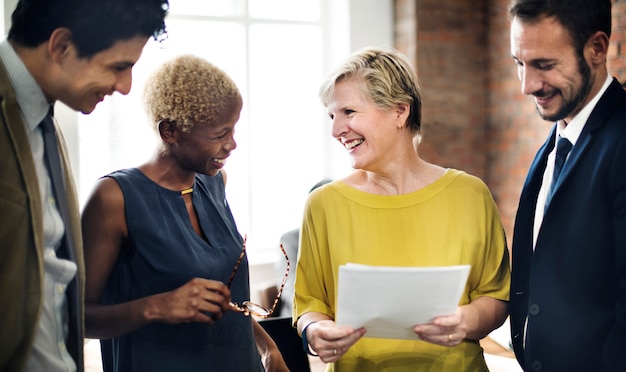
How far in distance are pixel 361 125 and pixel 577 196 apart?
579 millimetres

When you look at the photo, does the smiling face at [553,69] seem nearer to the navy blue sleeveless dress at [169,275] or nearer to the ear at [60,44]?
the navy blue sleeveless dress at [169,275]

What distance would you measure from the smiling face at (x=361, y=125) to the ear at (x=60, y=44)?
0.77 meters

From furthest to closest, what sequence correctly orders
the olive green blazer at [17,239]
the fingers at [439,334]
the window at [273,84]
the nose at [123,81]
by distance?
the window at [273,84] → the fingers at [439,334] → the nose at [123,81] → the olive green blazer at [17,239]

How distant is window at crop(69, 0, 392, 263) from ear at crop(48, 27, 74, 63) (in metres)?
4.74

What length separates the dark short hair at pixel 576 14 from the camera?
143 cm

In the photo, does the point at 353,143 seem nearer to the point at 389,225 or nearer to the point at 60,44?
the point at 389,225

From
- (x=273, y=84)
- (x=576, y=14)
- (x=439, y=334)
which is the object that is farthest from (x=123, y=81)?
(x=273, y=84)

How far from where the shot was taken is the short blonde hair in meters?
1.70

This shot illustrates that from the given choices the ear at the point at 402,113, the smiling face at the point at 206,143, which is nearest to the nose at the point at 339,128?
the ear at the point at 402,113

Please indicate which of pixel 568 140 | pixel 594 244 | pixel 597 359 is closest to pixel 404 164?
pixel 568 140

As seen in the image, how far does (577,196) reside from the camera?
→ 4.63 feet

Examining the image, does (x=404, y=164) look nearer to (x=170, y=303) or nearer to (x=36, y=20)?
(x=170, y=303)

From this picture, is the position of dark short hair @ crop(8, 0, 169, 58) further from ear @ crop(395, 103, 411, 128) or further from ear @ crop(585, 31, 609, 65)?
ear @ crop(585, 31, 609, 65)

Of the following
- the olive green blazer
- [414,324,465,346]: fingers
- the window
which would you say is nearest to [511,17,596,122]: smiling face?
[414,324,465,346]: fingers
